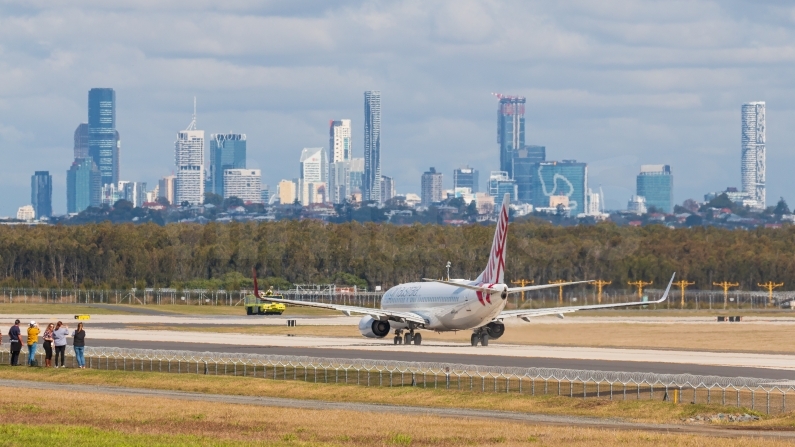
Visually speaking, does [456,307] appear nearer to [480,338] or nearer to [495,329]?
[480,338]

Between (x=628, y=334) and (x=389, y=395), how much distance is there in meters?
50.8

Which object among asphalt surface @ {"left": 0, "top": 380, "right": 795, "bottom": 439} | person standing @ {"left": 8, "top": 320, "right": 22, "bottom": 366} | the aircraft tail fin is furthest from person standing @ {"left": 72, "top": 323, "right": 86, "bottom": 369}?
the aircraft tail fin

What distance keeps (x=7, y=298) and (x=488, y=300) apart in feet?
341

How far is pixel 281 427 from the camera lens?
4197 cm

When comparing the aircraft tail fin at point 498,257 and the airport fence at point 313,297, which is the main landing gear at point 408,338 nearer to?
the aircraft tail fin at point 498,257

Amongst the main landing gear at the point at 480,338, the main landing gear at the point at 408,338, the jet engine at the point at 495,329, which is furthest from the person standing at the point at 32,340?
the jet engine at the point at 495,329

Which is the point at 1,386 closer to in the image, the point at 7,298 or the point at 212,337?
the point at 212,337

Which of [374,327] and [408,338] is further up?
[374,327]

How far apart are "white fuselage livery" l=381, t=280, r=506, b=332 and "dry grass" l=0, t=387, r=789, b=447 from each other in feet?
111

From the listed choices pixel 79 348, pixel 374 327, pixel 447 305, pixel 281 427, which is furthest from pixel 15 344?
pixel 281 427

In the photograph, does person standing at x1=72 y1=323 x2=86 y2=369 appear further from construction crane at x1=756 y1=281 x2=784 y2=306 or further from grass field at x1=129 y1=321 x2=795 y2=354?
construction crane at x1=756 y1=281 x2=784 y2=306

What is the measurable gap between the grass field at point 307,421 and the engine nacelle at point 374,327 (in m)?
32.5

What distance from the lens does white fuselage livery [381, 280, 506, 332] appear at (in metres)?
81.4

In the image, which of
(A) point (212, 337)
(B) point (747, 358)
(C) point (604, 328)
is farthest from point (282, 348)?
(C) point (604, 328)
